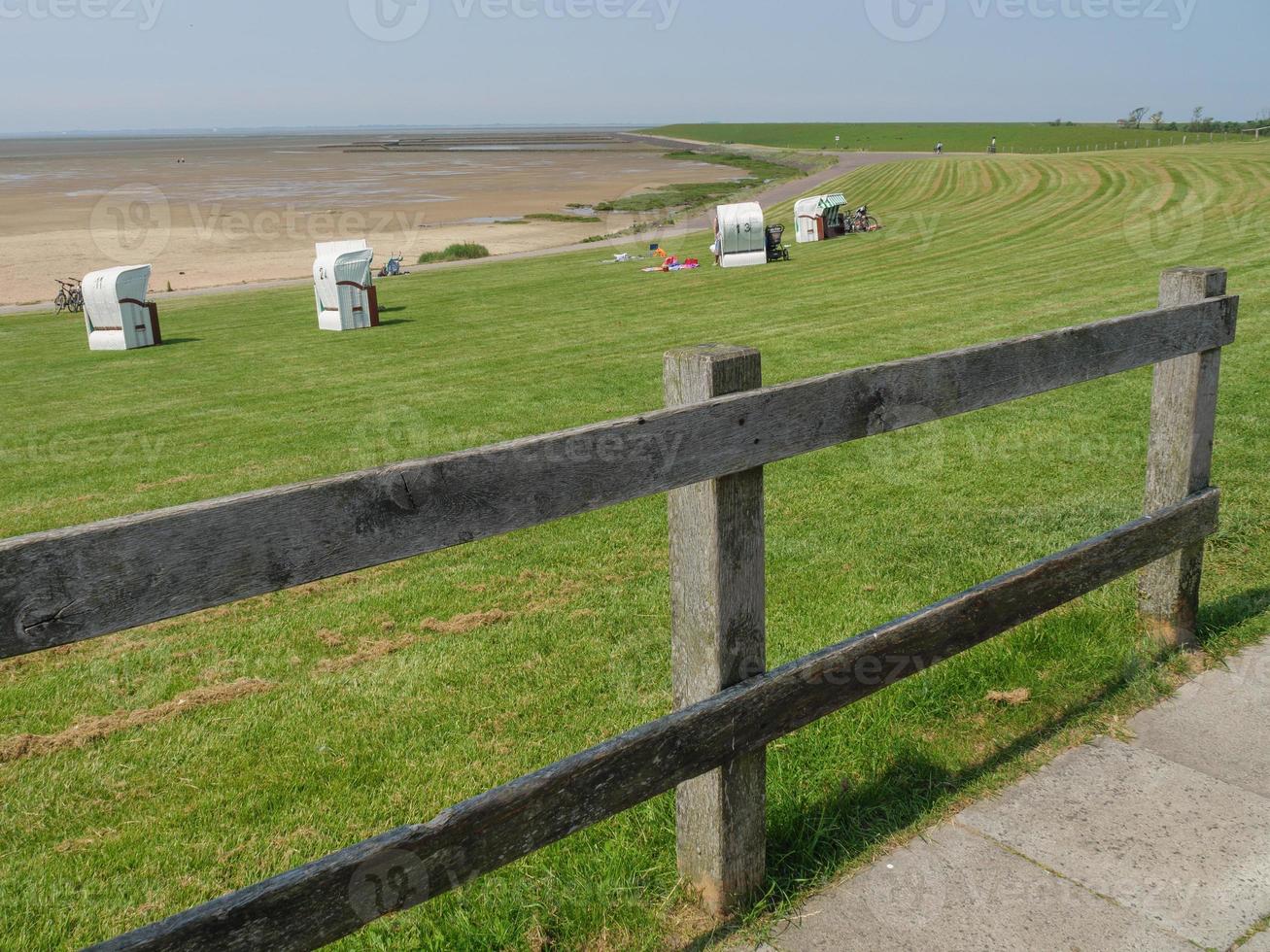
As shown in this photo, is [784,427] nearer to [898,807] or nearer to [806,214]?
[898,807]

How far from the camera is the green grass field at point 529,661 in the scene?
3.39m

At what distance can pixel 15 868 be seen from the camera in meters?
3.56

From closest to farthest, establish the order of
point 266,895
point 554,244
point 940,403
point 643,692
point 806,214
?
point 266,895
point 940,403
point 643,692
point 806,214
point 554,244

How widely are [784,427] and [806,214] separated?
32506mm

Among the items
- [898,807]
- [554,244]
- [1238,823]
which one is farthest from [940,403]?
[554,244]

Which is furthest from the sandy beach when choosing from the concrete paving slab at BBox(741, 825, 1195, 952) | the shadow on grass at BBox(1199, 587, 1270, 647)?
the concrete paving slab at BBox(741, 825, 1195, 952)

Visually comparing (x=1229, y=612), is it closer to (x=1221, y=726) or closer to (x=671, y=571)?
(x=1221, y=726)

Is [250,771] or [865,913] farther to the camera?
[250,771]

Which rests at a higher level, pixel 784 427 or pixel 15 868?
pixel 784 427

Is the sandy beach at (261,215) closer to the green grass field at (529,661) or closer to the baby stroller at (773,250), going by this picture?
the baby stroller at (773,250)

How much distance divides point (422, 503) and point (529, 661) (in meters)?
3.06

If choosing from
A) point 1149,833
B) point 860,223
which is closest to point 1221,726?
point 1149,833

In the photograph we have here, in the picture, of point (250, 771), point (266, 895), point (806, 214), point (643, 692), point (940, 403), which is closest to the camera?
point (266, 895)

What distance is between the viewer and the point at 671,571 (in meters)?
2.86
